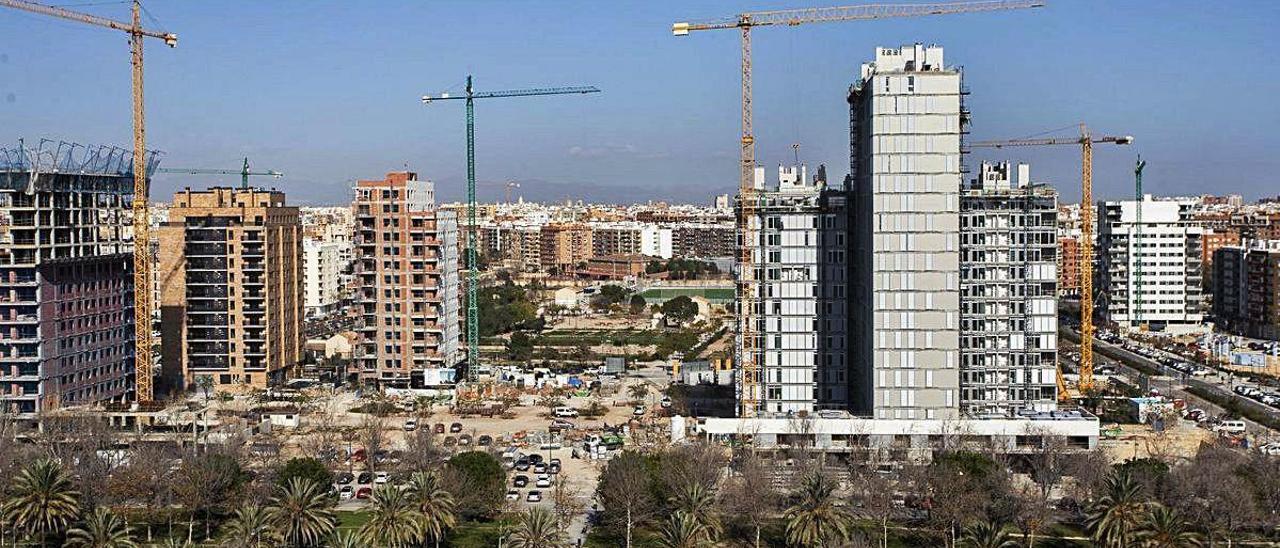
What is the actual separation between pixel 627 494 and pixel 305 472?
23.4 feet

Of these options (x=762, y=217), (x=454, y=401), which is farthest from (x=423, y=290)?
(x=762, y=217)

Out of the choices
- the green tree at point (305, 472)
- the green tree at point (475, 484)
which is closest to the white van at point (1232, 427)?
the green tree at point (475, 484)

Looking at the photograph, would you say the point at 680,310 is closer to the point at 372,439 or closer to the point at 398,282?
the point at 398,282

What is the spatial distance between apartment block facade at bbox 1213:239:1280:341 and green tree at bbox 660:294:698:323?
1073 inches

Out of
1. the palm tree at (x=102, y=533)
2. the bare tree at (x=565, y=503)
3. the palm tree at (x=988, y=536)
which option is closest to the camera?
the palm tree at (x=988, y=536)

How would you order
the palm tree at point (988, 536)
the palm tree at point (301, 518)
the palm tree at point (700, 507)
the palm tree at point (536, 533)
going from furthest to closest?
1. the palm tree at point (700, 507)
2. the palm tree at point (301, 518)
3. the palm tree at point (536, 533)
4. the palm tree at point (988, 536)

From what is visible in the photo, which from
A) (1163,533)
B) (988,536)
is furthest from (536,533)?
(1163,533)

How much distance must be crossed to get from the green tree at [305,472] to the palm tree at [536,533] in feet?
21.2

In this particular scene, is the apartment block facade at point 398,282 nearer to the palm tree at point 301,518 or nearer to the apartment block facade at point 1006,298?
the apartment block facade at point 1006,298

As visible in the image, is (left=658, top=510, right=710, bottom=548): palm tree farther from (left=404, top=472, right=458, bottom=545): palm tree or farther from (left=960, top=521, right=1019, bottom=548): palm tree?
(left=960, top=521, right=1019, bottom=548): palm tree

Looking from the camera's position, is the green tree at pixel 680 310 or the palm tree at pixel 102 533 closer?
the palm tree at pixel 102 533

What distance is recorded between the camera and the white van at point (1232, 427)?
1592 inches

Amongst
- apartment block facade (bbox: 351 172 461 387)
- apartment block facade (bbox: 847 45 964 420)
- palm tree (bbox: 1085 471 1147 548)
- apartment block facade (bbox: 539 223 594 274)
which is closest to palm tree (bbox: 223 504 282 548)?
palm tree (bbox: 1085 471 1147 548)

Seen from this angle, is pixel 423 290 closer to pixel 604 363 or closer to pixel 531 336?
pixel 604 363
